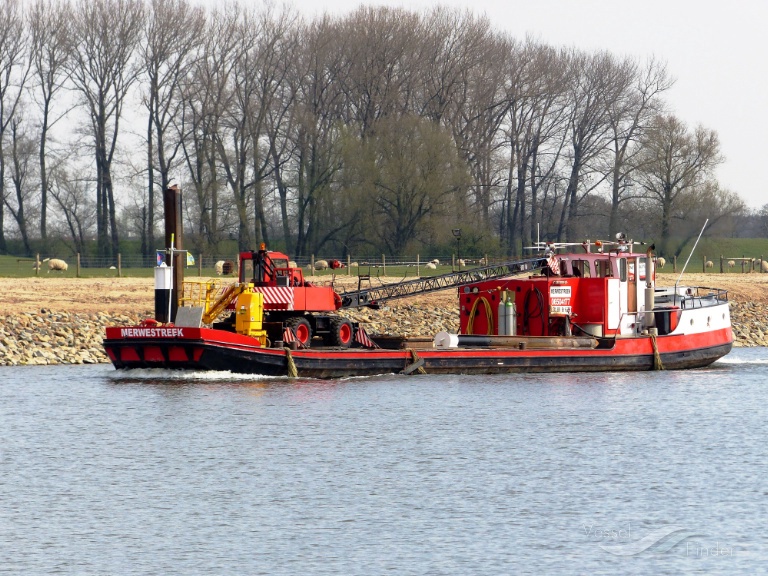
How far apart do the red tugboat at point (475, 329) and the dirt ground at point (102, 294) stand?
10.6m

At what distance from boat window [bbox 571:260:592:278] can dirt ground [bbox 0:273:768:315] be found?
52.2ft

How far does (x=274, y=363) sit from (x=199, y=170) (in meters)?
44.7

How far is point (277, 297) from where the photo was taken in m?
35.1

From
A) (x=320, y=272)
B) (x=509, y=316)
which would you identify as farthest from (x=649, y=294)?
(x=320, y=272)

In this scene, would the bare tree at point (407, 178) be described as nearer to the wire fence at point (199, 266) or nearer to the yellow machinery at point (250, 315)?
the wire fence at point (199, 266)

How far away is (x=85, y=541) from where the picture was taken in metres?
17.7

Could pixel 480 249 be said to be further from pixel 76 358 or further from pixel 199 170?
pixel 76 358

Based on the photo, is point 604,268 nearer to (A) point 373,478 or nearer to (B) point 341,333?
(B) point 341,333

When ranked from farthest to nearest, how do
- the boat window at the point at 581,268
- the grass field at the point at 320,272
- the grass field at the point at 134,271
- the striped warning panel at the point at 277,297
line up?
the grass field at the point at 320,272 < the grass field at the point at 134,271 < the boat window at the point at 581,268 < the striped warning panel at the point at 277,297

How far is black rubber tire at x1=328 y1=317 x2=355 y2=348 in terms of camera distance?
1436 inches

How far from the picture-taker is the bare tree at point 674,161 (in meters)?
79.6

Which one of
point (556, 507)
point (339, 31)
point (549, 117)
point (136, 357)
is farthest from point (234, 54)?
point (556, 507)

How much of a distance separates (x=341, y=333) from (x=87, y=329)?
34.6 feet

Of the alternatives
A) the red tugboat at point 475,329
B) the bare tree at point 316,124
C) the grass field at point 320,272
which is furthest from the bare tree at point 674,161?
the red tugboat at point 475,329
